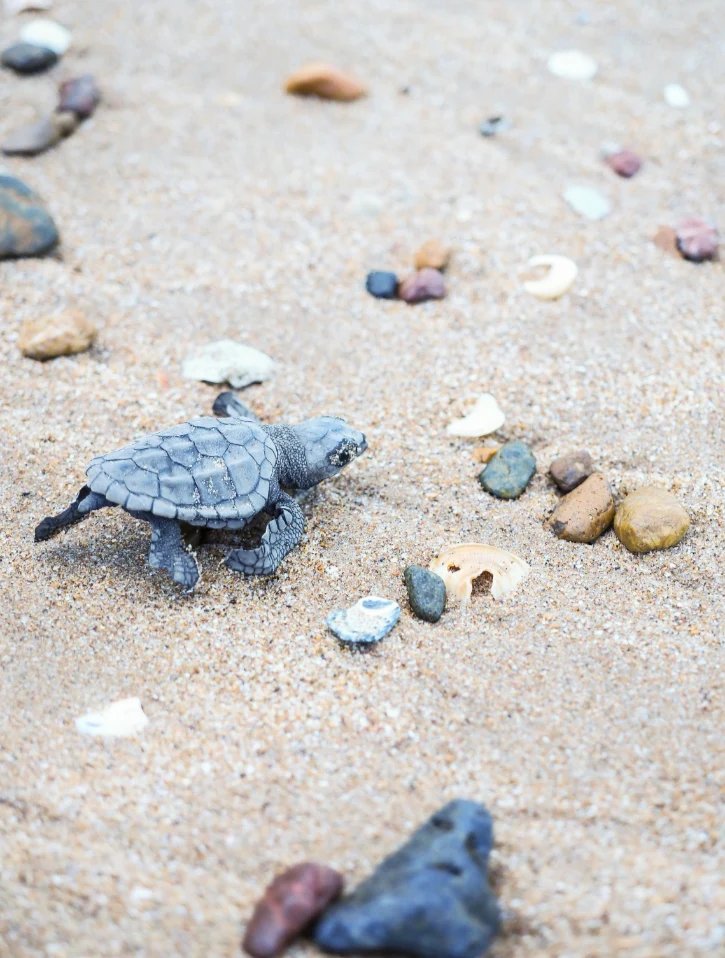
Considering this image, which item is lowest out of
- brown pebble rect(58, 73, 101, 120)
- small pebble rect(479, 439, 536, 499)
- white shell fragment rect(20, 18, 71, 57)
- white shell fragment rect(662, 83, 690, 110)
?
small pebble rect(479, 439, 536, 499)

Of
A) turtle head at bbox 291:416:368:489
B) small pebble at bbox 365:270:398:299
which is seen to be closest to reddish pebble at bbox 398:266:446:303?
small pebble at bbox 365:270:398:299

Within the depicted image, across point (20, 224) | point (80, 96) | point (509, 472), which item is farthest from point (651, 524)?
point (80, 96)

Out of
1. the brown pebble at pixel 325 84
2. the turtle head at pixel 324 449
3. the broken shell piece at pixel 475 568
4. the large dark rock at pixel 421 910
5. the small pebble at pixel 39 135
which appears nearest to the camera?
the large dark rock at pixel 421 910

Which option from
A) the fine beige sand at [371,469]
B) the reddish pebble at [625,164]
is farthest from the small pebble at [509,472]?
the reddish pebble at [625,164]

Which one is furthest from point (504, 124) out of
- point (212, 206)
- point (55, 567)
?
point (55, 567)

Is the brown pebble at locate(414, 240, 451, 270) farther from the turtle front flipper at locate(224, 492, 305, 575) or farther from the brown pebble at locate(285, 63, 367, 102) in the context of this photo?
the turtle front flipper at locate(224, 492, 305, 575)

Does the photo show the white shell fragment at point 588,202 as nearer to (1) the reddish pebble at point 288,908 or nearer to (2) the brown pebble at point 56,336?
(2) the brown pebble at point 56,336
